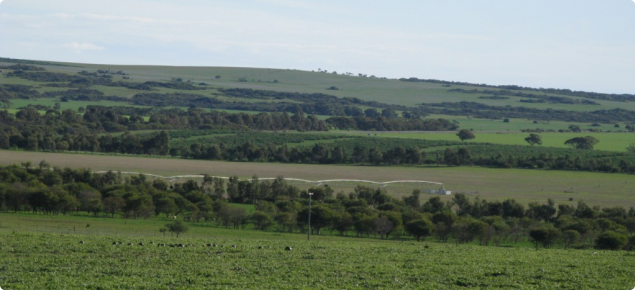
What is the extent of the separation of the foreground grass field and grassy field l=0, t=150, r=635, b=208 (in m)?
49.9

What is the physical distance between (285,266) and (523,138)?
479ft

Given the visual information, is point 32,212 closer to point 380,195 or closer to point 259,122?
point 380,195

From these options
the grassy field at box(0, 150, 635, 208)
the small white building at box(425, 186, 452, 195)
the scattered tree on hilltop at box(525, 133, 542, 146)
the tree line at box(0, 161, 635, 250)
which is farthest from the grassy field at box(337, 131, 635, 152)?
the tree line at box(0, 161, 635, 250)

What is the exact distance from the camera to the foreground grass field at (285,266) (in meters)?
24.5

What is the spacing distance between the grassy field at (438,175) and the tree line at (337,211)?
9.44 metres

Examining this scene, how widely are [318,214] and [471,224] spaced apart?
10.7 meters

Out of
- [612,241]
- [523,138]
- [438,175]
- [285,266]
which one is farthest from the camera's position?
[523,138]

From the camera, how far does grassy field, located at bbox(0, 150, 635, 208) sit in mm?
87375

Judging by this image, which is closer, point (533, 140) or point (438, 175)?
point (438, 175)

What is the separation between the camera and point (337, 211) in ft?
202

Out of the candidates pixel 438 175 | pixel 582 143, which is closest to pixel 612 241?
pixel 438 175

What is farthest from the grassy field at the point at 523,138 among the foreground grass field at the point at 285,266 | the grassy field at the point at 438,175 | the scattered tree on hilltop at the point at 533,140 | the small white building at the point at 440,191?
the foreground grass field at the point at 285,266

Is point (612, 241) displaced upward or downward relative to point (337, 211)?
upward

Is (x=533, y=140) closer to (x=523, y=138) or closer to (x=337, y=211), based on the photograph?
(x=523, y=138)
